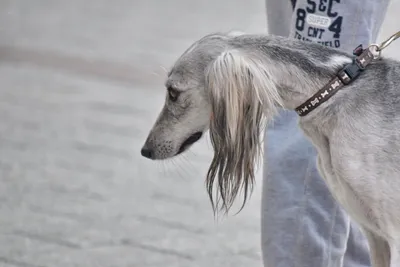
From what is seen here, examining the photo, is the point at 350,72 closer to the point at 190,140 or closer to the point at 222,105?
the point at 222,105

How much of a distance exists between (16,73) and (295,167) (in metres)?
4.78

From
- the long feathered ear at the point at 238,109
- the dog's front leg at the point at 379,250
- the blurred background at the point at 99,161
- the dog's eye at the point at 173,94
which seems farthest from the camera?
the blurred background at the point at 99,161

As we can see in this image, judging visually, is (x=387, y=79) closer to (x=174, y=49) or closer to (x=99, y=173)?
(x=99, y=173)

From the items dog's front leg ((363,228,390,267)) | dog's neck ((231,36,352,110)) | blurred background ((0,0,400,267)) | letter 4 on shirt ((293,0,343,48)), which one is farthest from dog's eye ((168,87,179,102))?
blurred background ((0,0,400,267))

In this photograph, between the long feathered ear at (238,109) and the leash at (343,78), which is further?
the leash at (343,78)

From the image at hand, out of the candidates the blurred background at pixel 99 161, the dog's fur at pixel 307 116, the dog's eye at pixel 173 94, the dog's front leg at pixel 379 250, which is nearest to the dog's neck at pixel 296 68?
the dog's fur at pixel 307 116

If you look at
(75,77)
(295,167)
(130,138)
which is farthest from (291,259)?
(75,77)

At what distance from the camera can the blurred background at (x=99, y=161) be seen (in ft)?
17.7

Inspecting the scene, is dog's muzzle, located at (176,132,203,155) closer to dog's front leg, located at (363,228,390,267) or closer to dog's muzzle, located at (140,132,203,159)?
dog's muzzle, located at (140,132,203,159)

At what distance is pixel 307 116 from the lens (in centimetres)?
379

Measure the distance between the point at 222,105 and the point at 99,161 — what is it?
3016mm

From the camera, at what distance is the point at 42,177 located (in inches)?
245

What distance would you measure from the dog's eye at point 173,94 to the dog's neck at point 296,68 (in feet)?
1.11

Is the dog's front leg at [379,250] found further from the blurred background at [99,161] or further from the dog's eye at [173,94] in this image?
the blurred background at [99,161]
